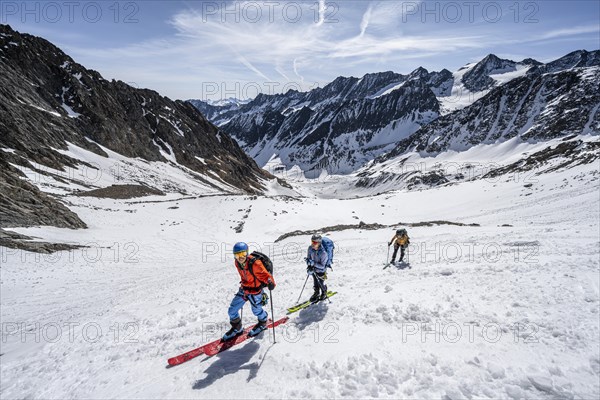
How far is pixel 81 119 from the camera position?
310 ft

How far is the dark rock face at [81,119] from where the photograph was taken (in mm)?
66750

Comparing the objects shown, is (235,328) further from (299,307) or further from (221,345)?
(299,307)

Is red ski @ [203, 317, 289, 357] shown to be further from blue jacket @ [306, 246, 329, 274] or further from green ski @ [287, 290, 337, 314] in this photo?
blue jacket @ [306, 246, 329, 274]

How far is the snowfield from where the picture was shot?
5852 millimetres

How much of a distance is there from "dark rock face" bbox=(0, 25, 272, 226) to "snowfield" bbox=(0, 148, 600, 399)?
55878 mm

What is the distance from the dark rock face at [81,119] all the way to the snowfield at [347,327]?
2200 inches

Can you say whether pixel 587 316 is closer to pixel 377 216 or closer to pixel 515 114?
pixel 377 216

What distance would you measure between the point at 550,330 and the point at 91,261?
24740 millimetres

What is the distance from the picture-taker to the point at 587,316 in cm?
672

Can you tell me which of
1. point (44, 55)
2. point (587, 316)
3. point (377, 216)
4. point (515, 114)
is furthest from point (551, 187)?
point (515, 114)

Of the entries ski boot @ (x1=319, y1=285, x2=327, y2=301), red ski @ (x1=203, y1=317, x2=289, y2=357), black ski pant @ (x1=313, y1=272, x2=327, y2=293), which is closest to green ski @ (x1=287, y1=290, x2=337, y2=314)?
ski boot @ (x1=319, y1=285, x2=327, y2=301)

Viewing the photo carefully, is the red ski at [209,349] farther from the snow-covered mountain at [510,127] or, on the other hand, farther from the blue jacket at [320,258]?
the snow-covered mountain at [510,127]

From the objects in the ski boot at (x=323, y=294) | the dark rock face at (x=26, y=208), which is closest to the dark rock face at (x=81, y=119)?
the dark rock face at (x=26, y=208)

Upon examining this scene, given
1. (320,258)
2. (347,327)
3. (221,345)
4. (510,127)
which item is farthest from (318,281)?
(510,127)
